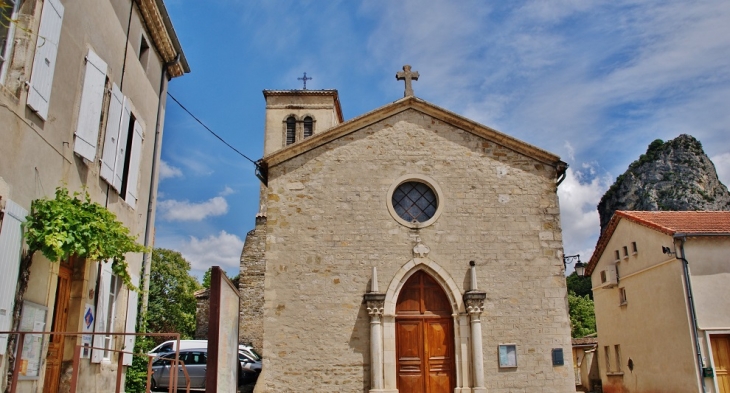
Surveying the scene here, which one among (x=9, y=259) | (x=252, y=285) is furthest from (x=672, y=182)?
(x=9, y=259)

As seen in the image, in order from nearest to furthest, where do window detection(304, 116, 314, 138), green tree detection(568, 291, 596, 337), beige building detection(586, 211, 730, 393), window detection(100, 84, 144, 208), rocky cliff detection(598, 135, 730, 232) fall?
window detection(100, 84, 144, 208)
beige building detection(586, 211, 730, 393)
window detection(304, 116, 314, 138)
green tree detection(568, 291, 596, 337)
rocky cliff detection(598, 135, 730, 232)

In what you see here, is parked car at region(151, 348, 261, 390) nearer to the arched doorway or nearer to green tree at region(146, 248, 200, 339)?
the arched doorway

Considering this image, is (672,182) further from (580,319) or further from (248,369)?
(248,369)

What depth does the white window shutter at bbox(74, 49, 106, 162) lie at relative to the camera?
768cm

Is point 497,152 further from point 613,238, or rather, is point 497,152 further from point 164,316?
point 164,316

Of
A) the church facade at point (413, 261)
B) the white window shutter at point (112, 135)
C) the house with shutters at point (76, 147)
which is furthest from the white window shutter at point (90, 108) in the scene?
the church facade at point (413, 261)

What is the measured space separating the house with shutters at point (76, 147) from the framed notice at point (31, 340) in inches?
0.6

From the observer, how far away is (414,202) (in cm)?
1239

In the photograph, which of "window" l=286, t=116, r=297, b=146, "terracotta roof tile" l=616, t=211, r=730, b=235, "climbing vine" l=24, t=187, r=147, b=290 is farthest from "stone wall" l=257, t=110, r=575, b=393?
"window" l=286, t=116, r=297, b=146

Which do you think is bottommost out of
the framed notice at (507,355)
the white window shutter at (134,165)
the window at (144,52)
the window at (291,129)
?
the framed notice at (507,355)

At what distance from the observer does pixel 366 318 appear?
1146 cm

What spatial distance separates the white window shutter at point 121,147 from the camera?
358 inches

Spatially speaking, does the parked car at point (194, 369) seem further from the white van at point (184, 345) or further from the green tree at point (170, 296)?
the green tree at point (170, 296)

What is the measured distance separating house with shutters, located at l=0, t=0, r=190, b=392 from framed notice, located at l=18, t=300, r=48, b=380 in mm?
16
